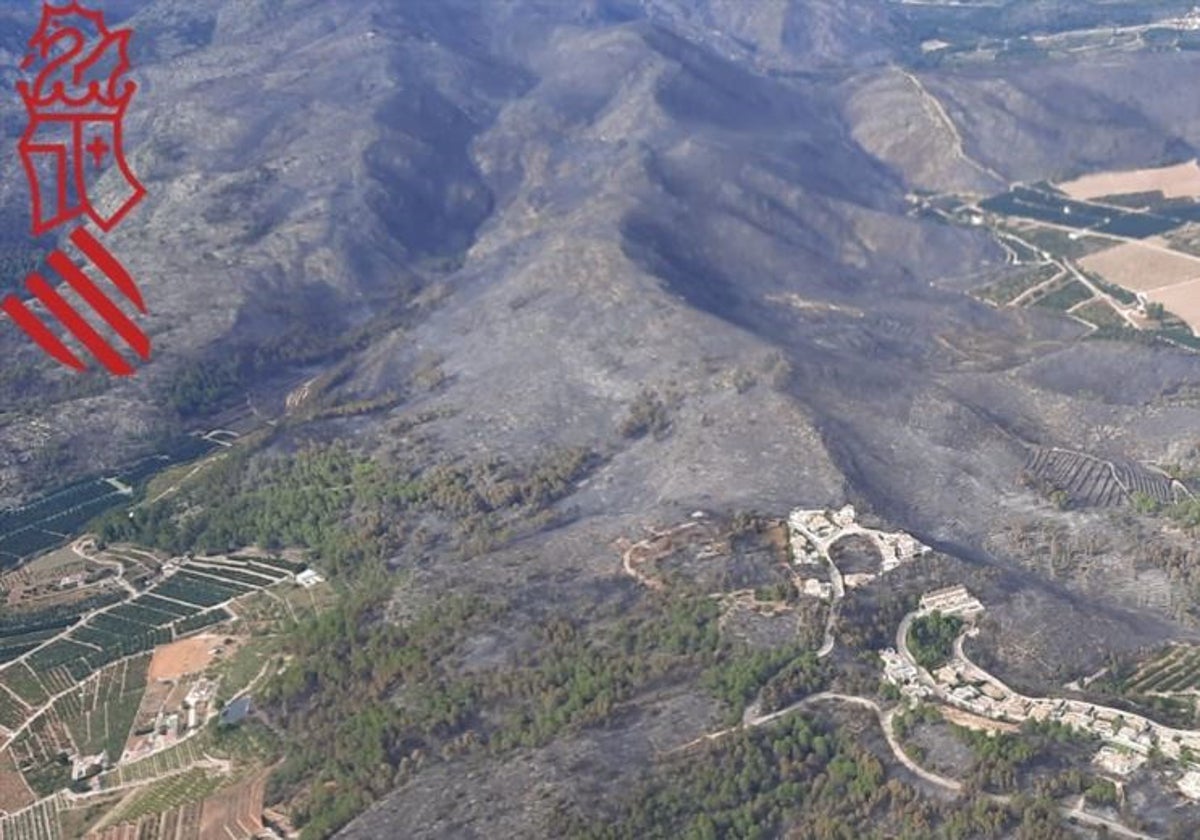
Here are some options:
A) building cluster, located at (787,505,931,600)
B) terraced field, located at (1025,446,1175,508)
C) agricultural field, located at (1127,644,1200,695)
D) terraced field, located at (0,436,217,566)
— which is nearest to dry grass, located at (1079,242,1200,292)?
terraced field, located at (1025,446,1175,508)

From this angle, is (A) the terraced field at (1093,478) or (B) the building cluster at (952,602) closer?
(B) the building cluster at (952,602)

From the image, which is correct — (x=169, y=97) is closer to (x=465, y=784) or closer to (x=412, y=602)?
(x=412, y=602)

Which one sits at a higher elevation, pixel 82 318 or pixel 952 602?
pixel 82 318

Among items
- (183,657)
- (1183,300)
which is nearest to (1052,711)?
(183,657)

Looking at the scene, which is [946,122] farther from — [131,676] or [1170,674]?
[131,676]

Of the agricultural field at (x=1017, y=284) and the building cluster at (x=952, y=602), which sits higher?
the building cluster at (x=952, y=602)

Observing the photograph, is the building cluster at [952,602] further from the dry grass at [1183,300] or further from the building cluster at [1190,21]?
the building cluster at [1190,21]

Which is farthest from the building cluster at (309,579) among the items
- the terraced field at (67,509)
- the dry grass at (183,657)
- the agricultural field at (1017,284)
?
the agricultural field at (1017,284)

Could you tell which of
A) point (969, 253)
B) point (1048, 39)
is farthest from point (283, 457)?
point (1048, 39)
